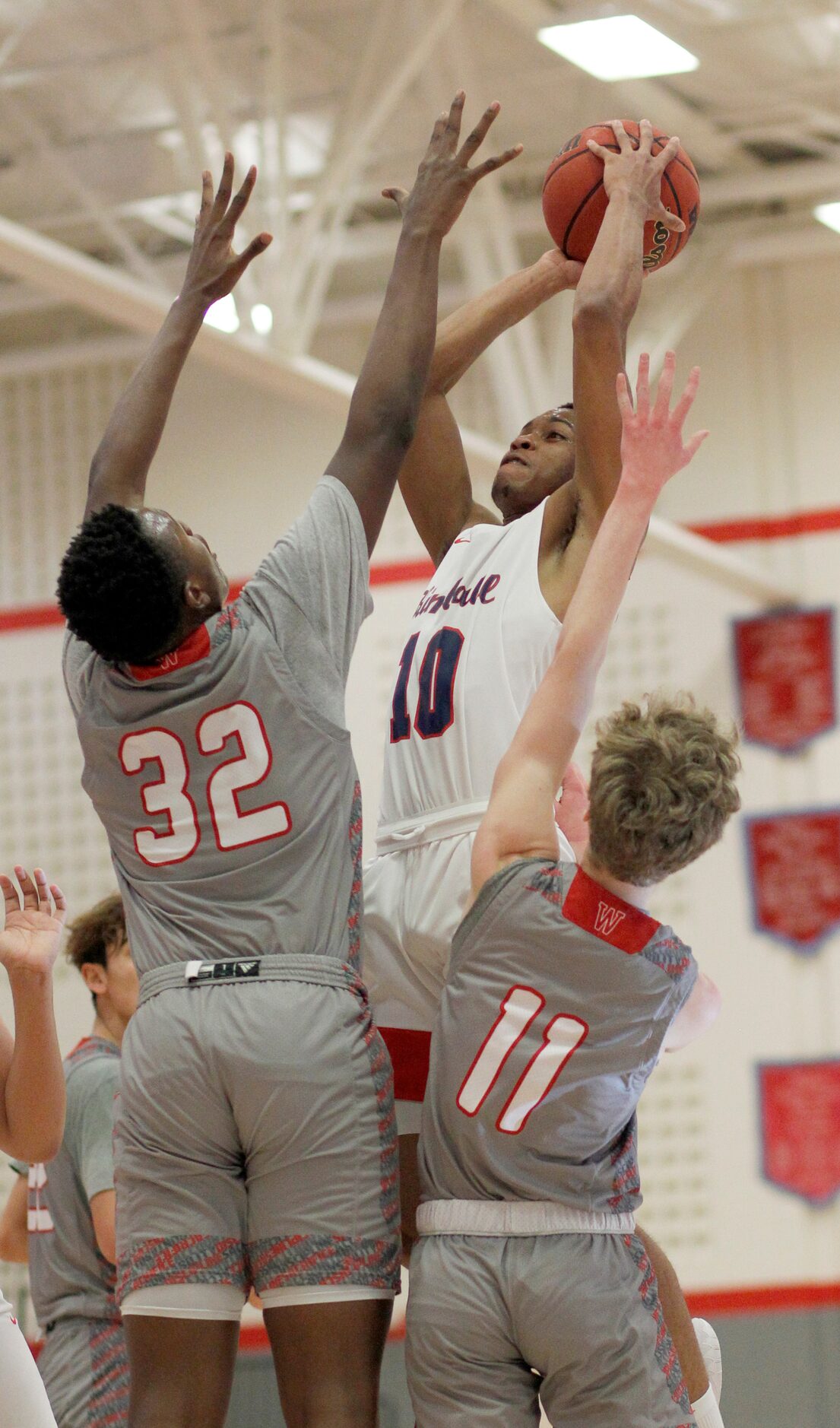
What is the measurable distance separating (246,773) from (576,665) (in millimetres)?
618

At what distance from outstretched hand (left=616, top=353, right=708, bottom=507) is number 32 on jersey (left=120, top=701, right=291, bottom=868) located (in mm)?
821

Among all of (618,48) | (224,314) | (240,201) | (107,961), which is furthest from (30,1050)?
(618,48)

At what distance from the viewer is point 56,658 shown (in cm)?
1202

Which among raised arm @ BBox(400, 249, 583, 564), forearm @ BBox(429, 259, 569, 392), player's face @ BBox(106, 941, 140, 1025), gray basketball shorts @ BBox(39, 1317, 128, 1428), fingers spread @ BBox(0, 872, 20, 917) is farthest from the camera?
player's face @ BBox(106, 941, 140, 1025)

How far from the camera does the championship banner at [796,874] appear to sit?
1114 cm

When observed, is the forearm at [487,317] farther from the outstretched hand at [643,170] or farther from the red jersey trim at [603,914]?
the red jersey trim at [603,914]

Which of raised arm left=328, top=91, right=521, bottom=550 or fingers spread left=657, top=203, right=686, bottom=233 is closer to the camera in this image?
raised arm left=328, top=91, right=521, bottom=550

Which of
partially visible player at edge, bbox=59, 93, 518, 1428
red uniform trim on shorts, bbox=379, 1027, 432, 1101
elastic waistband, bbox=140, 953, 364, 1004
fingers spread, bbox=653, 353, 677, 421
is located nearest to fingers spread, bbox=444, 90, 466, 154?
partially visible player at edge, bbox=59, 93, 518, 1428

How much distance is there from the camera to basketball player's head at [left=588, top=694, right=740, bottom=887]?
120 inches

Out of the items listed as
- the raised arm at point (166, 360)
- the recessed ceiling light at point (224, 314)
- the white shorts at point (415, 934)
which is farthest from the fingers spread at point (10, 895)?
the recessed ceiling light at point (224, 314)

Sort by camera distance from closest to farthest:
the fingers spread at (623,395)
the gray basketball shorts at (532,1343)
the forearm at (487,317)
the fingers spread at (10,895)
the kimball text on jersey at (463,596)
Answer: the gray basketball shorts at (532,1343) < the fingers spread at (623,395) < the fingers spread at (10,895) < the kimball text on jersey at (463,596) < the forearm at (487,317)

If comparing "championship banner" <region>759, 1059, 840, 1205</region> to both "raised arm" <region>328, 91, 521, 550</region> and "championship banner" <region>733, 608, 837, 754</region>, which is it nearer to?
"championship banner" <region>733, 608, 837, 754</region>

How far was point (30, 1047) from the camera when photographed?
3.69 m

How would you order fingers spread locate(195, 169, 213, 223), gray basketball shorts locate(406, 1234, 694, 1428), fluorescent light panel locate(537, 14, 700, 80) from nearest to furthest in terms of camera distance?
1. gray basketball shorts locate(406, 1234, 694, 1428)
2. fingers spread locate(195, 169, 213, 223)
3. fluorescent light panel locate(537, 14, 700, 80)
